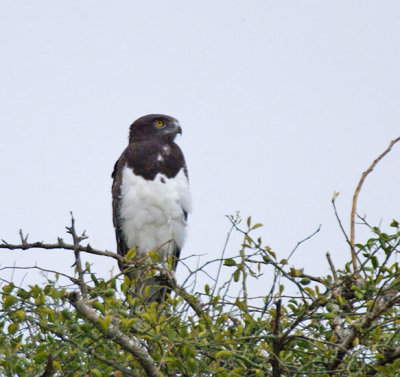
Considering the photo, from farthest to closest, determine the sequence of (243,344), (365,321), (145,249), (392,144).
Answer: (145,249) → (392,144) → (243,344) → (365,321)

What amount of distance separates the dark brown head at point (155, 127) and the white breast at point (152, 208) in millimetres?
629

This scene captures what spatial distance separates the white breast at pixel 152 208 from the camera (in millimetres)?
7133

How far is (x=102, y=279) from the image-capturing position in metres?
3.54

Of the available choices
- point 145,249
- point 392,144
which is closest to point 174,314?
point 392,144

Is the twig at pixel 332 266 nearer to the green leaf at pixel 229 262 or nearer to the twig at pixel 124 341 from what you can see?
the green leaf at pixel 229 262

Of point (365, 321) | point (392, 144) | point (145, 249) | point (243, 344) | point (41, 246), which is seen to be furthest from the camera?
point (145, 249)

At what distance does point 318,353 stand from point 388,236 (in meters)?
0.65

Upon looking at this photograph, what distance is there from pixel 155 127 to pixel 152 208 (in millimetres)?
1041

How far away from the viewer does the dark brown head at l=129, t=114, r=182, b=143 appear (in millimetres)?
7758

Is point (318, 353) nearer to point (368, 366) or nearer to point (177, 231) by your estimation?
point (368, 366)

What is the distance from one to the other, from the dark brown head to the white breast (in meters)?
0.63

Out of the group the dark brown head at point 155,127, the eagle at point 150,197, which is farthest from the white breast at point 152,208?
the dark brown head at point 155,127

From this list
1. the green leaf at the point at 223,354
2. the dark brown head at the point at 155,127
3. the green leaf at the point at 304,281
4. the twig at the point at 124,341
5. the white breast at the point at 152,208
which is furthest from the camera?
the dark brown head at the point at 155,127

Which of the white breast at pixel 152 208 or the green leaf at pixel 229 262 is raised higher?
the white breast at pixel 152 208
